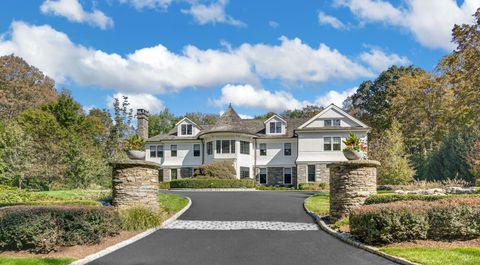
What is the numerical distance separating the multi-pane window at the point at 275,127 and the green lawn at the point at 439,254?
33075 mm

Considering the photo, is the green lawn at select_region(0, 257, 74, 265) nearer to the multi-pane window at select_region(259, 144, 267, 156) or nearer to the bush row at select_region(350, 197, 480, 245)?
the bush row at select_region(350, 197, 480, 245)

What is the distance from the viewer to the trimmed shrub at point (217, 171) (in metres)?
36.8

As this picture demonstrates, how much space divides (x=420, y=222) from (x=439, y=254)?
5.43ft

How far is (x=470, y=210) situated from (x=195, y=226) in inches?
308

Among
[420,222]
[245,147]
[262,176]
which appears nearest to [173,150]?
[245,147]

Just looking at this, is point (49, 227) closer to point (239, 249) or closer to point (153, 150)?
point (239, 249)

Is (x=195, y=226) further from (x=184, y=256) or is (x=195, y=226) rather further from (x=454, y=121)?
(x=454, y=121)

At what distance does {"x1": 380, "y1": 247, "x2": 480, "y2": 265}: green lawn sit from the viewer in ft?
27.0

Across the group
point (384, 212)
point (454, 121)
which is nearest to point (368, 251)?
point (384, 212)

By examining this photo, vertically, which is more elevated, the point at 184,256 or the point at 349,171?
the point at 349,171

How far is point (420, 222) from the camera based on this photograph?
10469mm

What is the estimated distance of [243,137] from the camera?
4141 centimetres

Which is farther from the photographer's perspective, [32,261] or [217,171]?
[217,171]

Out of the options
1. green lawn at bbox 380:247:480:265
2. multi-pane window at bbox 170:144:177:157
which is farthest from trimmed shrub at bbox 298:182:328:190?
green lawn at bbox 380:247:480:265
